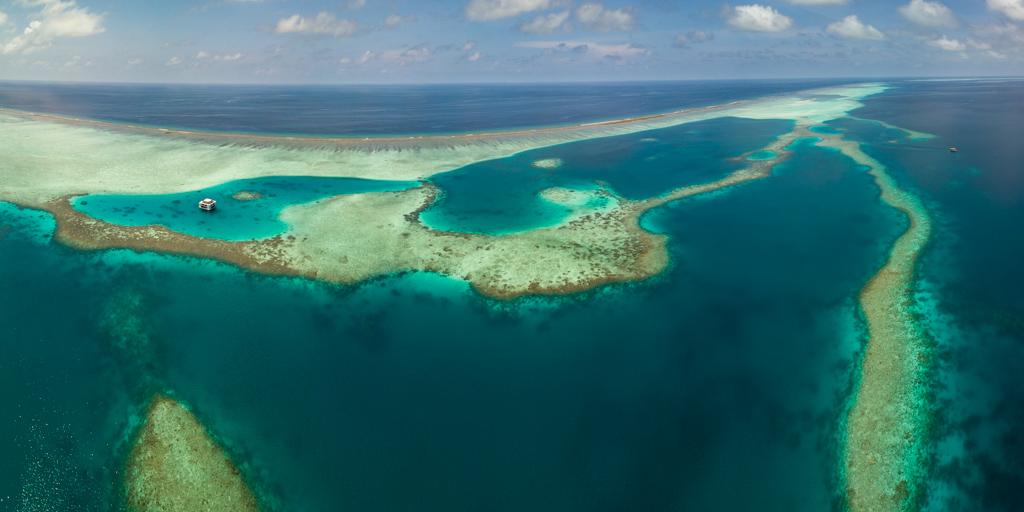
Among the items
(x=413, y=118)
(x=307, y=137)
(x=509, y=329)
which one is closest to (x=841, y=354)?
(x=509, y=329)

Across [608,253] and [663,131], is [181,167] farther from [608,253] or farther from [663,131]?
[663,131]

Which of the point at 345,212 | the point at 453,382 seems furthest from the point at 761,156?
the point at 453,382

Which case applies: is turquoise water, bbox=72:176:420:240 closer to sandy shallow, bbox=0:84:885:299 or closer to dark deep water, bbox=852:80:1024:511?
sandy shallow, bbox=0:84:885:299

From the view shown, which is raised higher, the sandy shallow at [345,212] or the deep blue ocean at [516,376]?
the sandy shallow at [345,212]

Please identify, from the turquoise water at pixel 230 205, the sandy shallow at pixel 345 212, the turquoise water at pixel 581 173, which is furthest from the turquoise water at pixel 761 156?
the turquoise water at pixel 230 205

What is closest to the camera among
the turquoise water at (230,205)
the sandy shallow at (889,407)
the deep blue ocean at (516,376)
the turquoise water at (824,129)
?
the sandy shallow at (889,407)

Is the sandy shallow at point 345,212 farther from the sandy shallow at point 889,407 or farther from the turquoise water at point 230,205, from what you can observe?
the sandy shallow at point 889,407
